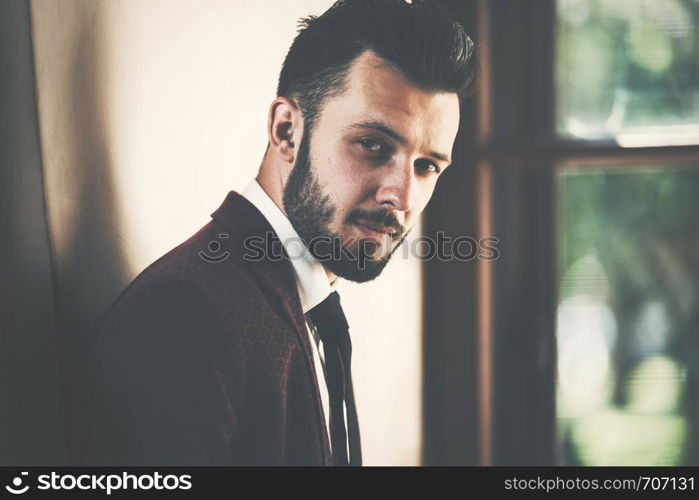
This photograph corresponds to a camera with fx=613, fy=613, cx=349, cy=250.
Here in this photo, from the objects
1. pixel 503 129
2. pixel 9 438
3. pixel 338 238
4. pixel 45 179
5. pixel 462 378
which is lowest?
pixel 9 438

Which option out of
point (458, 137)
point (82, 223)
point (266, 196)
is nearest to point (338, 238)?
point (266, 196)

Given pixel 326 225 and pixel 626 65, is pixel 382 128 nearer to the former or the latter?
pixel 326 225

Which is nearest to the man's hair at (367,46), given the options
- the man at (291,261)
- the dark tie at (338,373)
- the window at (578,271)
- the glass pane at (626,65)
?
the man at (291,261)

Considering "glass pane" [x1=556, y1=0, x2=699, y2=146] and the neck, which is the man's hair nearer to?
the neck

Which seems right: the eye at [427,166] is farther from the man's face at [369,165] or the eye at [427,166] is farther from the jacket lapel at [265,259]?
the jacket lapel at [265,259]

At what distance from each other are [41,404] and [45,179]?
43 centimetres

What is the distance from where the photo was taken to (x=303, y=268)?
118 cm

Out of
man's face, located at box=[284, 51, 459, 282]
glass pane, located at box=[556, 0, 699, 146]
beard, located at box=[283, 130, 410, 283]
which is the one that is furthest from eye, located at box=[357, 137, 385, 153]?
glass pane, located at box=[556, 0, 699, 146]

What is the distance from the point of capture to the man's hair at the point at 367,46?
1153mm

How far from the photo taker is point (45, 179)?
1170mm

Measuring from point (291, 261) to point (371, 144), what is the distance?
270mm

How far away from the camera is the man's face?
1147 millimetres

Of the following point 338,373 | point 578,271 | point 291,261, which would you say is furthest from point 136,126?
point 578,271
